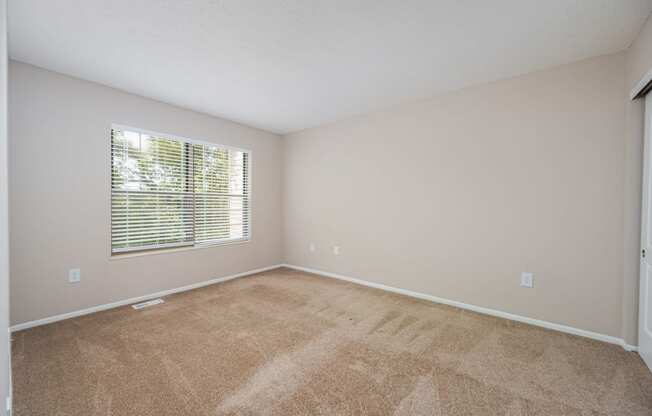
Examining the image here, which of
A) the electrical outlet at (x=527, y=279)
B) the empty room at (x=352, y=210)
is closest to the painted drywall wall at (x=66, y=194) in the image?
the empty room at (x=352, y=210)

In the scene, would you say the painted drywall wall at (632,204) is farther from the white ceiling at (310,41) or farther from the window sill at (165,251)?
the window sill at (165,251)

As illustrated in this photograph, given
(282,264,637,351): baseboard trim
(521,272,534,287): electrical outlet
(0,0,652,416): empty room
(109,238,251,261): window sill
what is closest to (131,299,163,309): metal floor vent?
(0,0,652,416): empty room

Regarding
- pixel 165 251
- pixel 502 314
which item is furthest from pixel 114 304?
pixel 502 314

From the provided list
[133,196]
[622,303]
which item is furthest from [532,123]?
[133,196]

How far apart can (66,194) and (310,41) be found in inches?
115

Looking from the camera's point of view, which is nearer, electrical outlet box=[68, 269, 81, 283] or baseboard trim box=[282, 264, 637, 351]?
baseboard trim box=[282, 264, 637, 351]

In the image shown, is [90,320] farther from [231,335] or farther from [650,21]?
[650,21]

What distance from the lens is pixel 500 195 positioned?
2992 mm

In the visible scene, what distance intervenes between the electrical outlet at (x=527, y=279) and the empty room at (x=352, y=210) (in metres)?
0.02

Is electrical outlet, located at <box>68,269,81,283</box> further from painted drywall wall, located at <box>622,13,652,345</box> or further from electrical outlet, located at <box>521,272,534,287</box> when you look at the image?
painted drywall wall, located at <box>622,13,652,345</box>

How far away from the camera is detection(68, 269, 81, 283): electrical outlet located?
2912 mm

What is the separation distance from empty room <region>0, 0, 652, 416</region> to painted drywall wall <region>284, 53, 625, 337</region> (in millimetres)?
20

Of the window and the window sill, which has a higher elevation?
the window

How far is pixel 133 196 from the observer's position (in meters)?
3.40
